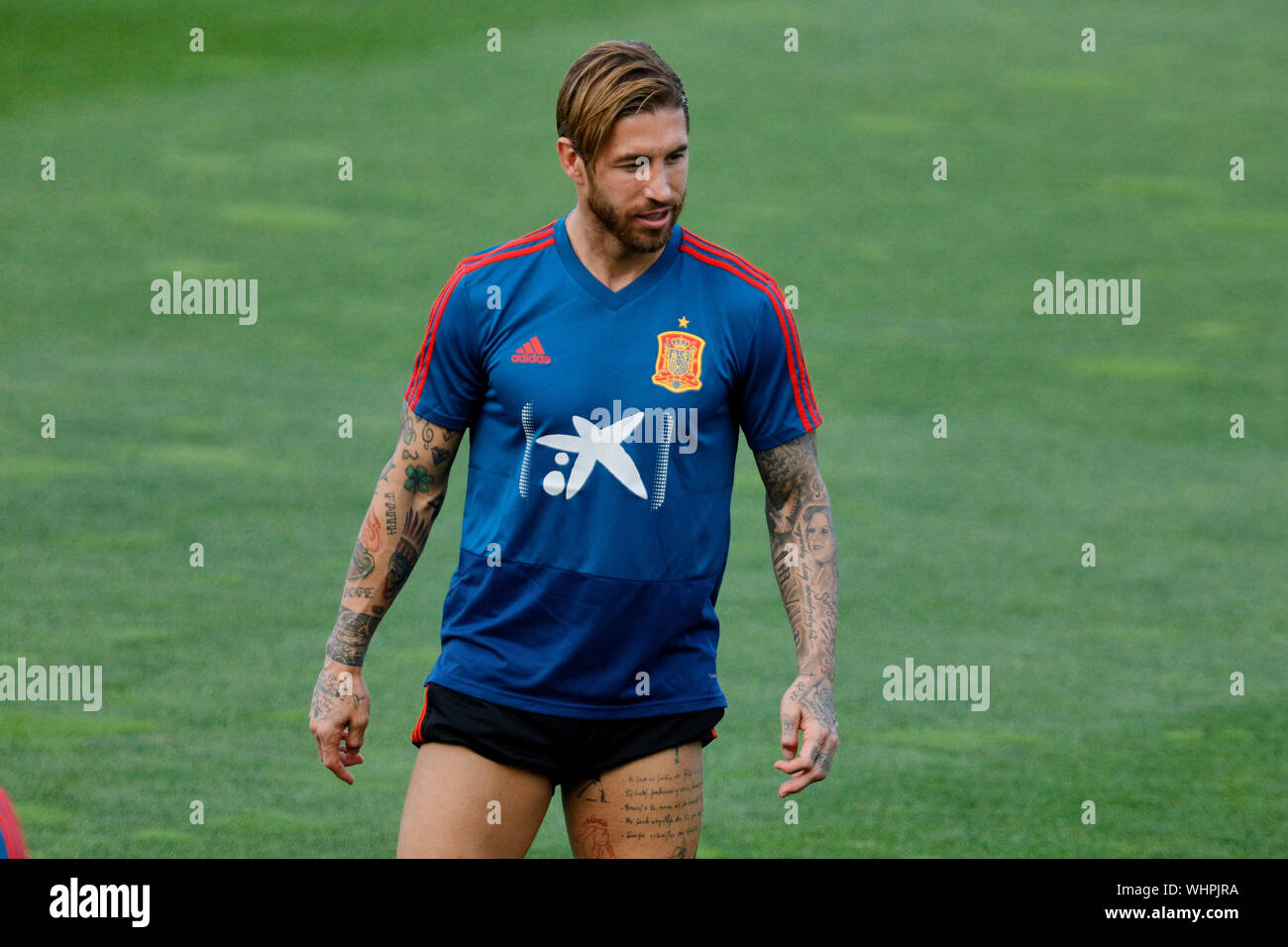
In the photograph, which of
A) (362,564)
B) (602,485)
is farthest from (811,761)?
(362,564)

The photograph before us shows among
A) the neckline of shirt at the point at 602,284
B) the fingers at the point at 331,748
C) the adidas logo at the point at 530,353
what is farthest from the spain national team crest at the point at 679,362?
the fingers at the point at 331,748

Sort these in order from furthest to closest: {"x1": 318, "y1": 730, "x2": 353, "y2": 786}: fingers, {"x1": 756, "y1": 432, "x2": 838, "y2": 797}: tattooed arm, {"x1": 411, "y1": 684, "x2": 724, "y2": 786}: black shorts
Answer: {"x1": 318, "y1": 730, "x2": 353, "y2": 786}: fingers, {"x1": 756, "y1": 432, "x2": 838, "y2": 797}: tattooed arm, {"x1": 411, "y1": 684, "x2": 724, "y2": 786}: black shorts

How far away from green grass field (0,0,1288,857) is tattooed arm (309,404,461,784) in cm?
346

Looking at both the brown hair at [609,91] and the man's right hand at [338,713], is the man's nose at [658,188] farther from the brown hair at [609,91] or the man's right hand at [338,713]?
the man's right hand at [338,713]

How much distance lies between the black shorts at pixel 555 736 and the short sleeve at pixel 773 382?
70cm

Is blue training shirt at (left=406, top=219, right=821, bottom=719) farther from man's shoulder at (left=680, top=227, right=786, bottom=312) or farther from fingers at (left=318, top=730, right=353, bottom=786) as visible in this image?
fingers at (left=318, top=730, right=353, bottom=786)

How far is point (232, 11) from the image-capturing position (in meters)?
25.5

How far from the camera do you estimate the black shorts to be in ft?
14.2

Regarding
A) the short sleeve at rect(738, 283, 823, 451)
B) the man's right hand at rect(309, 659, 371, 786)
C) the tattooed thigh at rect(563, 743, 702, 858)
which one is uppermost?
the short sleeve at rect(738, 283, 823, 451)

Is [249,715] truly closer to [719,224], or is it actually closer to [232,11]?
[719,224]

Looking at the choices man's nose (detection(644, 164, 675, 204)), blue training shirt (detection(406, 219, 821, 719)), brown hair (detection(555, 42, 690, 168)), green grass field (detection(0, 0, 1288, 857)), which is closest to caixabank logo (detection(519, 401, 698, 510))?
blue training shirt (detection(406, 219, 821, 719))

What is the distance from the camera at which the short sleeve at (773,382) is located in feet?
14.4
